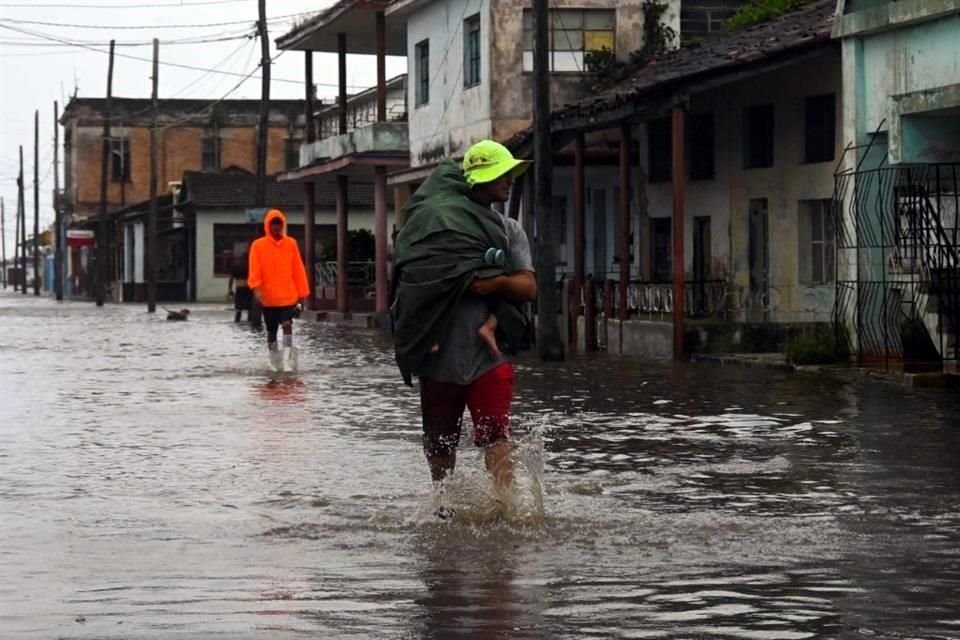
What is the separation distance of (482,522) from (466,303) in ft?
3.39

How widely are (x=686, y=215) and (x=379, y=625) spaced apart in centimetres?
2615

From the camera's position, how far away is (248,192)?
7162cm

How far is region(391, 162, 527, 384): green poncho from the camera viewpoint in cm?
Result: 930

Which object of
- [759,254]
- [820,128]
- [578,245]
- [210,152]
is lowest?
[759,254]

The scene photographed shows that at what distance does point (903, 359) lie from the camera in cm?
2198

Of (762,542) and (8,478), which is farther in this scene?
(8,478)

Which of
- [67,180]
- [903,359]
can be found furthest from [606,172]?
[67,180]

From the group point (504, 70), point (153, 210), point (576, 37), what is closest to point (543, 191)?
point (504, 70)

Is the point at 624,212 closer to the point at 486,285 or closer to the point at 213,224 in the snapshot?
the point at 486,285

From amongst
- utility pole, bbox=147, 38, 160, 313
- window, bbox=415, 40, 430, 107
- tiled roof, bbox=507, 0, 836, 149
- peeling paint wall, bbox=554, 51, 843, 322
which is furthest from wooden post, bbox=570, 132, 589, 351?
utility pole, bbox=147, 38, 160, 313

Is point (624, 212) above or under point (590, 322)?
above

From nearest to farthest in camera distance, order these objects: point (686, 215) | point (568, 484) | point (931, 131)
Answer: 1. point (568, 484)
2. point (931, 131)
3. point (686, 215)

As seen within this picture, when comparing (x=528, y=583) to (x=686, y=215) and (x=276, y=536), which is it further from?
(x=686, y=215)

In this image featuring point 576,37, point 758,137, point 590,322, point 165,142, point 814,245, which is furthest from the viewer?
point 165,142
